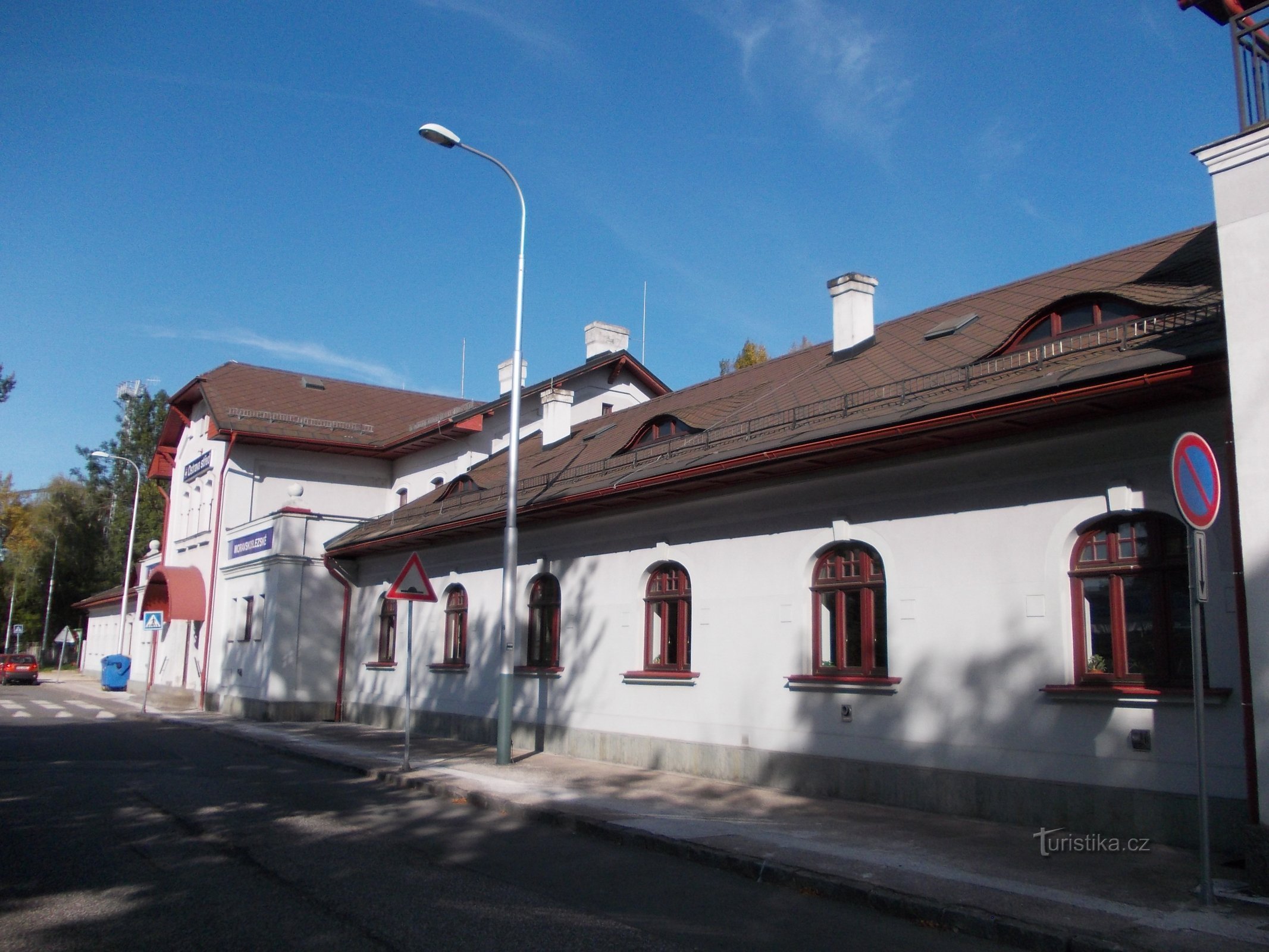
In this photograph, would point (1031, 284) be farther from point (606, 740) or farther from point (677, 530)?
point (606, 740)

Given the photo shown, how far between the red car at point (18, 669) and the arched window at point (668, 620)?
4283 centimetres

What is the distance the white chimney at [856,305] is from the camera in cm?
1689

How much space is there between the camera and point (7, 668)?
46.9 m

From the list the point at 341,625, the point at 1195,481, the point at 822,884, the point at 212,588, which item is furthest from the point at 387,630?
the point at 1195,481

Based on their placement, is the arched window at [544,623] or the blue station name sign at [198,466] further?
the blue station name sign at [198,466]

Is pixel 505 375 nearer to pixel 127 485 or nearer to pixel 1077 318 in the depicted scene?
pixel 1077 318

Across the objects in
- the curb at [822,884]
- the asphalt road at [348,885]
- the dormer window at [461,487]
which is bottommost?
the asphalt road at [348,885]

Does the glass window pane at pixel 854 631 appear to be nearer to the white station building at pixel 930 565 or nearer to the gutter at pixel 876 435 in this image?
the white station building at pixel 930 565

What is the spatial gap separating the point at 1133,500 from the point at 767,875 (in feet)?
15.9

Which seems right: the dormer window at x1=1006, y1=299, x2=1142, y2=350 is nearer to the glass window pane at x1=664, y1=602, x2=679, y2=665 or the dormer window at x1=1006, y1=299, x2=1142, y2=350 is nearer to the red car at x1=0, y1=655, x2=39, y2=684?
the glass window pane at x1=664, y1=602, x2=679, y2=665

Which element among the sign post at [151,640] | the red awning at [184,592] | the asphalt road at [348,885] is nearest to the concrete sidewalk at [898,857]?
the asphalt road at [348,885]

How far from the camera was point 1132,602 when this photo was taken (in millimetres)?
9484

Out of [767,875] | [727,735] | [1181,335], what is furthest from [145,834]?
[1181,335]

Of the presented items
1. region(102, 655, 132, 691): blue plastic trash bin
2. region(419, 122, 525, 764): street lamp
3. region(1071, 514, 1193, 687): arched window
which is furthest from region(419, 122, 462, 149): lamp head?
region(102, 655, 132, 691): blue plastic trash bin
